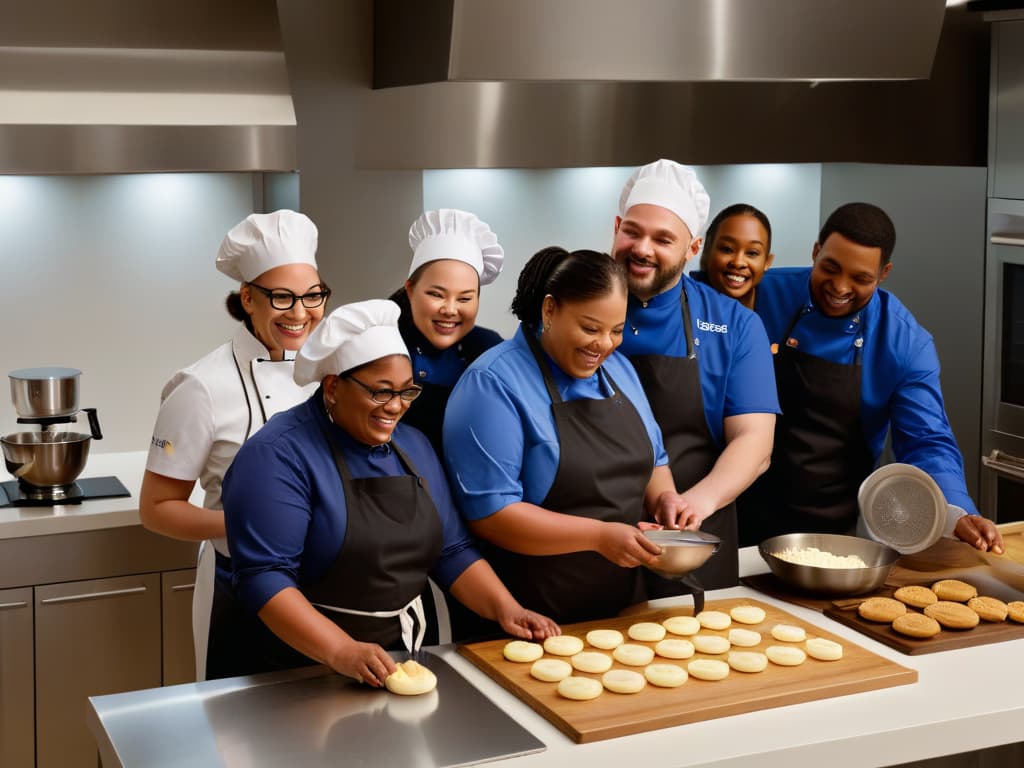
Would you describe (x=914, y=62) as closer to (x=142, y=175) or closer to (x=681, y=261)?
(x=681, y=261)

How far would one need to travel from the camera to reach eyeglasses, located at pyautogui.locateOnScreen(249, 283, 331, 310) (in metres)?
2.40

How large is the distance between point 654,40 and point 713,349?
74cm

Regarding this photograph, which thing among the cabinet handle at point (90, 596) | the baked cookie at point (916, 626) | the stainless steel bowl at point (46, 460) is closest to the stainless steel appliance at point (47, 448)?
the stainless steel bowl at point (46, 460)

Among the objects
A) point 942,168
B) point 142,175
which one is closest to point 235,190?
point 142,175

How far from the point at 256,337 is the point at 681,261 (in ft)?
2.87

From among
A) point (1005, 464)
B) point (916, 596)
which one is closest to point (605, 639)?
point (916, 596)

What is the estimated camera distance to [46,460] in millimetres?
3154

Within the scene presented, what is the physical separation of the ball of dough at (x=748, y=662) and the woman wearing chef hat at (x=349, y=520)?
0.30m

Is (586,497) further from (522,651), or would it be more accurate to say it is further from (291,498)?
(291,498)

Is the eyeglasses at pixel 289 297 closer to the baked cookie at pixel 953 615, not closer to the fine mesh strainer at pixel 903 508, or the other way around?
the fine mesh strainer at pixel 903 508

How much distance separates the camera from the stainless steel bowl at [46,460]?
3.15 m

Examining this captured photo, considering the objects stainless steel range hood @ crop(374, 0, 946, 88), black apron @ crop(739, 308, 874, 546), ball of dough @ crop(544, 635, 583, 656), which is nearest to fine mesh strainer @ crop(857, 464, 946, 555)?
black apron @ crop(739, 308, 874, 546)

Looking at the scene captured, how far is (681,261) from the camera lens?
2580 millimetres

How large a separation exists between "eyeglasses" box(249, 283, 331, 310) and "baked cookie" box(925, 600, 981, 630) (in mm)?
1247
